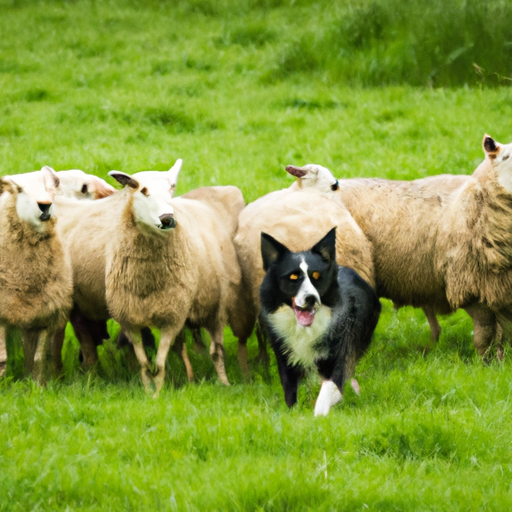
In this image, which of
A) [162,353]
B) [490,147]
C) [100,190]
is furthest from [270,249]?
[100,190]

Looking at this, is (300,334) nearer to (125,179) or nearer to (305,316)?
(305,316)

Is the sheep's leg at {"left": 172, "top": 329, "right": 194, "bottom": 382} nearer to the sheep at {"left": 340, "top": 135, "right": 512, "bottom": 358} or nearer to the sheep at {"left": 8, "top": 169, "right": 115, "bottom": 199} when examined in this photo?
the sheep at {"left": 8, "top": 169, "right": 115, "bottom": 199}

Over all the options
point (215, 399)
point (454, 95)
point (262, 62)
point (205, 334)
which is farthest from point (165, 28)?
point (215, 399)

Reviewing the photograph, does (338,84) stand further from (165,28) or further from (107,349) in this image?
(107,349)

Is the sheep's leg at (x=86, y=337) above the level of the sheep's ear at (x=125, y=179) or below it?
below

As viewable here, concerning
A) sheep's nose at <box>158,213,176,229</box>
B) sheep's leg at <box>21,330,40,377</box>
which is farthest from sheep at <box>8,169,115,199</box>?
sheep's nose at <box>158,213,176,229</box>

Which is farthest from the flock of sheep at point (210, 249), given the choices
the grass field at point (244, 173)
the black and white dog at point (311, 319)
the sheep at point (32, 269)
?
the black and white dog at point (311, 319)

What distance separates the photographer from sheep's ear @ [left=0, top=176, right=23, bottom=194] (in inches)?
227

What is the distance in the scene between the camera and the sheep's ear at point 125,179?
223 inches

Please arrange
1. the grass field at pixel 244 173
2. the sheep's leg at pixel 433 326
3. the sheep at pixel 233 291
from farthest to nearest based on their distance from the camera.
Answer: the sheep's leg at pixel 433 326 → the sheep at pixel 233 291 → the grass field at pixel 244 173

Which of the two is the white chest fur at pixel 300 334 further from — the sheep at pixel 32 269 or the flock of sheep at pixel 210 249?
the sheep at pixel 32 269

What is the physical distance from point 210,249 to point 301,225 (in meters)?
0.72

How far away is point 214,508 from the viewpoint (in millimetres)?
3619

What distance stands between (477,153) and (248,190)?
2863 mm
